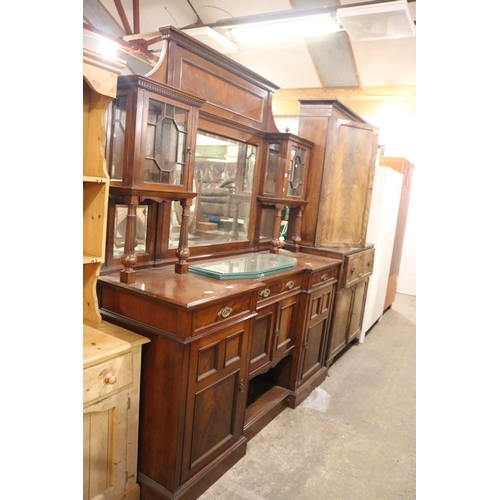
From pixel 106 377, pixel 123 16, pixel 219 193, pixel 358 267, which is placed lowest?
pixel 106 377

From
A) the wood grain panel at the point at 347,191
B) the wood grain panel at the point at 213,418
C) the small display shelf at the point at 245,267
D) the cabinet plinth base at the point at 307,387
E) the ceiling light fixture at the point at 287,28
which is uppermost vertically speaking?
the ceiling light fixture at the point at 287,28

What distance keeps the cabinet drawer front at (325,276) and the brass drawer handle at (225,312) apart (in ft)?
3.22

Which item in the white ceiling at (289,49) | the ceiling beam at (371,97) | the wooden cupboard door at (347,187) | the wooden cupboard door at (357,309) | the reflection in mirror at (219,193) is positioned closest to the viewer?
the reflection in mirror at (219,193)

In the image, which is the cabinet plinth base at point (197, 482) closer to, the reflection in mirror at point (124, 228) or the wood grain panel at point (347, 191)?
the reflection in mirror at point (124, 228)

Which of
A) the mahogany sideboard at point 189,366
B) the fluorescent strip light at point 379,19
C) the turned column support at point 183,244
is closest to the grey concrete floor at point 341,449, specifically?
the mahogany sideboard at point 189,366

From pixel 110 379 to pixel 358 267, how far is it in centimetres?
239

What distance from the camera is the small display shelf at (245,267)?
1.96m

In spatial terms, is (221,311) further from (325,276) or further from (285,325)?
(325,276)

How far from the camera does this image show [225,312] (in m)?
1.73

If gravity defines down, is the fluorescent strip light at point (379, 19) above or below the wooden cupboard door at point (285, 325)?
above

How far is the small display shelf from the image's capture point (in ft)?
6.42

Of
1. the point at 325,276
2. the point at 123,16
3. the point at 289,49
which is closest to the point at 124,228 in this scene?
the point at 325,276

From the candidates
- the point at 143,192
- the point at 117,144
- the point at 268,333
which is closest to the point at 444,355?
the point at 143,192
